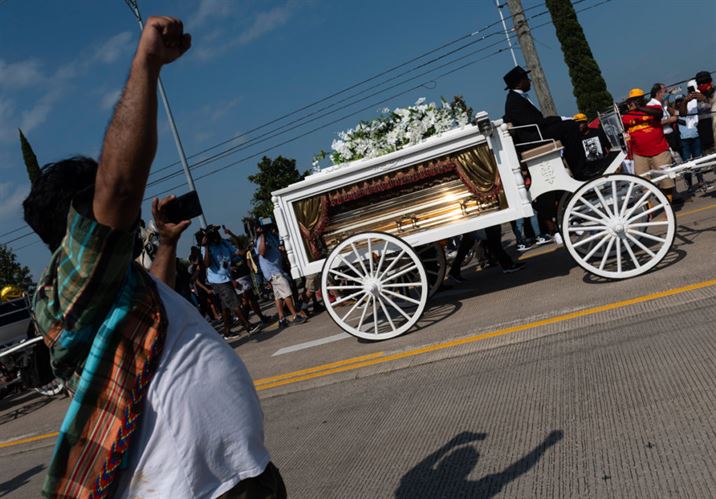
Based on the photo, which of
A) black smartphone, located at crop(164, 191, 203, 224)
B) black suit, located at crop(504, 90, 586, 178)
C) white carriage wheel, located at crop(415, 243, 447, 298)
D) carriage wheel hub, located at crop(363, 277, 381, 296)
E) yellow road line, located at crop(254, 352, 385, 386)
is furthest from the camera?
white carriage wheel, located at crop(415, 243, 447, 298)

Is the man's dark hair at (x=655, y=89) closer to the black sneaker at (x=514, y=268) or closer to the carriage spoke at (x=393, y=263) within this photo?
the black sneaker at (x=514, y=268)

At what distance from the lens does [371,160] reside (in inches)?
256

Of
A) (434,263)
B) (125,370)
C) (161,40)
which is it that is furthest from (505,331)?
(161,40)

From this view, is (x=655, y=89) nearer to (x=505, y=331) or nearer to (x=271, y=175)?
(x=505, y=331)

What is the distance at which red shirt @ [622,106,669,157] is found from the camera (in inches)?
353

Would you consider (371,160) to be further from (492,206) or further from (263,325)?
(263,325)

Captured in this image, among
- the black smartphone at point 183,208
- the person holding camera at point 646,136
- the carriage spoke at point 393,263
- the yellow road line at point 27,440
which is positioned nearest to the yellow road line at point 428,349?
the carriage spoke at point 393,263

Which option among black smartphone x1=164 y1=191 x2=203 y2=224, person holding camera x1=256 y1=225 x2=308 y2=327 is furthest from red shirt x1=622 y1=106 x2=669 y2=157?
black smartphone x1=164 y1=191 x2=203 y2=224

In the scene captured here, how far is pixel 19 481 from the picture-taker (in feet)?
19.1

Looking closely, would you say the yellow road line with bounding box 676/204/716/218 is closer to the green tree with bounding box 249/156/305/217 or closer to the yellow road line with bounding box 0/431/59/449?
the yellow road line with bounding box 0/431/59/449

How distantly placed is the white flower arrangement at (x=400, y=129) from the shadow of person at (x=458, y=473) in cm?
393

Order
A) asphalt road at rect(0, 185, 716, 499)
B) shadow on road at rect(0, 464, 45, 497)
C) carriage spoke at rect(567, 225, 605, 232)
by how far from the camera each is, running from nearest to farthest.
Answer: asphalt road at rect(0, 185, 716, 499) → shadow on road at rect(0, 464, 45, 497) → carriage spoke at rect(567, 225, 605, 232)

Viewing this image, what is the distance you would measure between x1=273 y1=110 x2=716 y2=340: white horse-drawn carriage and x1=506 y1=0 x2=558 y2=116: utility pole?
9769 millimetres

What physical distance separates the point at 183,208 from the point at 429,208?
476cm
